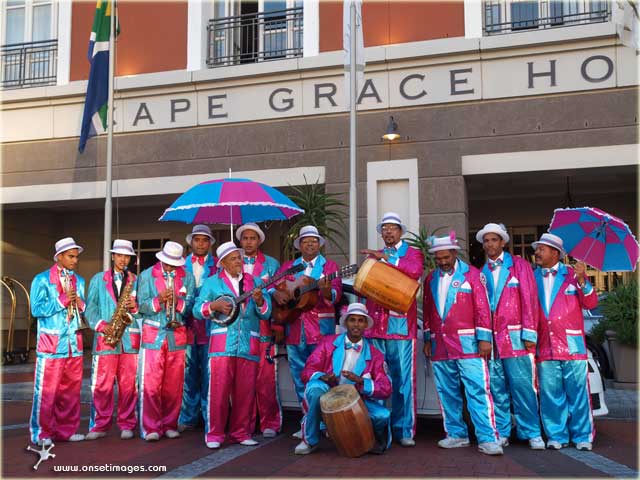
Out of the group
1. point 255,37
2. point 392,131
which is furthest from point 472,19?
point 255,37

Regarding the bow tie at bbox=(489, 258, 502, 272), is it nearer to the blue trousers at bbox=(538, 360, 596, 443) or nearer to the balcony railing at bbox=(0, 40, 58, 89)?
the blue trousers at bbox=(538, 360, 596, 443)

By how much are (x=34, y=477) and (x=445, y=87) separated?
29.4ft

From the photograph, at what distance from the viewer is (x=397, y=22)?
40.3 ft

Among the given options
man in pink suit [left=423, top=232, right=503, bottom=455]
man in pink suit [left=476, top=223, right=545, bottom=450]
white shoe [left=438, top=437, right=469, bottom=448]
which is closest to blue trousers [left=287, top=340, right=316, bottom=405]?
man in pink suit [left=423, top=232, right=503, bottom=455]

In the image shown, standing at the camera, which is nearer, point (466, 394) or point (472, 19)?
point (466, 394)

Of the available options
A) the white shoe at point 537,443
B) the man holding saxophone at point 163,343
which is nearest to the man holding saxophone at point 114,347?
the man holding saxophone at point 163,343

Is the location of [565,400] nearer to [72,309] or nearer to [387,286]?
[387,286]

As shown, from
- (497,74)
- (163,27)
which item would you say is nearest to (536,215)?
(497,74)

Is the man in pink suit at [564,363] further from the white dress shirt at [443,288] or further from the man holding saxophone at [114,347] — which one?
the man holding saxophone at [114,347]

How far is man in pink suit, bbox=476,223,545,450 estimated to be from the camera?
255 inches

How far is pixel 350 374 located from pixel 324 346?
1.57 ft

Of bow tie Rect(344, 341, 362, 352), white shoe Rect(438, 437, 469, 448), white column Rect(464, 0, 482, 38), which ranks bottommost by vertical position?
white shoe Rect(438, 437, 469, 448)

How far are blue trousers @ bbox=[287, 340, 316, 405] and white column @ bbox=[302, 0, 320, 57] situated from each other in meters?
6.99

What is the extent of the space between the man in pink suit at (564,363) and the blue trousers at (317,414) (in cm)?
157
